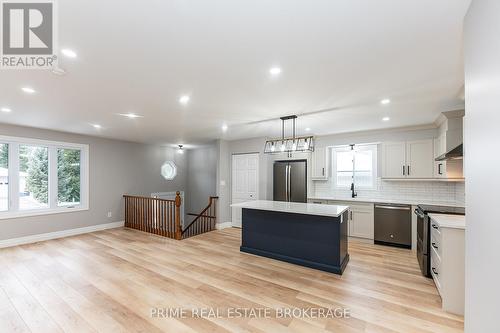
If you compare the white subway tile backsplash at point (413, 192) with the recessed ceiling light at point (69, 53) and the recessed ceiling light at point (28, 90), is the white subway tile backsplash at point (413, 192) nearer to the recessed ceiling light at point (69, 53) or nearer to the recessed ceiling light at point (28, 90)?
the recessed ceiling light at point (69, 53)

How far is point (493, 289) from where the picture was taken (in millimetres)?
1165

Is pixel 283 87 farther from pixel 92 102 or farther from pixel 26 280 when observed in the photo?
pixel 26 280

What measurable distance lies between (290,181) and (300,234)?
2.26 m

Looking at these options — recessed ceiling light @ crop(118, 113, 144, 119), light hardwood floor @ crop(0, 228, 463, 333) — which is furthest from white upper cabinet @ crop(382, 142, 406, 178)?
recessed ceiling light @ crop(118, 113, 144, 119)

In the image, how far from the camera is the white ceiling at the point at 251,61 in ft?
4.93

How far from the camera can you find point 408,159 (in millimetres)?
4695

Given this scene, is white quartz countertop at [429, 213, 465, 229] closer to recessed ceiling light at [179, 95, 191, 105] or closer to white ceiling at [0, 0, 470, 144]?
white ceiling at [0, 0, 470, 144]

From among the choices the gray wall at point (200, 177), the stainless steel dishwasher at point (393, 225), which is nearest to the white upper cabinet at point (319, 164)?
the stainless steel dishwasher at point (393, 225)

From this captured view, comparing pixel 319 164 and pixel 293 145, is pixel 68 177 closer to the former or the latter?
pixel 293 145

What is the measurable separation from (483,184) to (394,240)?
3910 mm

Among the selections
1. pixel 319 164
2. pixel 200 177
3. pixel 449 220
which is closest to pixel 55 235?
pixel 200 177

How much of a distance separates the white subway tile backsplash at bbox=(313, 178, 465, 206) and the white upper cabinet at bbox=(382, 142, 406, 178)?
12.6 inches

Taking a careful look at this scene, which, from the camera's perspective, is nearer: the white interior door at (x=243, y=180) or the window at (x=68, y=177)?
the window at (x=68, y=177)

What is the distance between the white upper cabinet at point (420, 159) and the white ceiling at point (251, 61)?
1037mm
